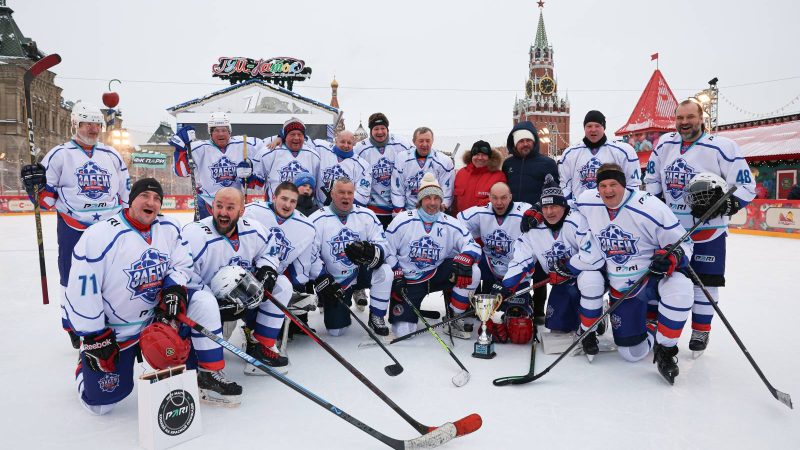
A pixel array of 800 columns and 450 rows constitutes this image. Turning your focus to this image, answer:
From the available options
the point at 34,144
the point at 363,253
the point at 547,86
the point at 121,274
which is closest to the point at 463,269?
the point at 363,253

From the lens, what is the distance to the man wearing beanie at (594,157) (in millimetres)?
3887

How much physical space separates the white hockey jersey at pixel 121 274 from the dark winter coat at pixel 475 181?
2740 millimetres

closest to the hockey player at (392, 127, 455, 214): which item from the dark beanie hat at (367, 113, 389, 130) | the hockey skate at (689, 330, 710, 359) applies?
the dark beanie hat at (367, 113, 389, 130)

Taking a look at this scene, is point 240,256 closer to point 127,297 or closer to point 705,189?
point 127,297

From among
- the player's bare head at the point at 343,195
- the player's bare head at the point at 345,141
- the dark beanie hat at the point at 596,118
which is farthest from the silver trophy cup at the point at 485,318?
the player's bare head at the point at 345,141

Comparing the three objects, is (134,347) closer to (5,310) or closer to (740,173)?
(5,310)

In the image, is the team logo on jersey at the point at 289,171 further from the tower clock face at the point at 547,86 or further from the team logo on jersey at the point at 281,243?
the tower clock face at the point at 547,86

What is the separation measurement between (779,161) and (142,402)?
20510 mm

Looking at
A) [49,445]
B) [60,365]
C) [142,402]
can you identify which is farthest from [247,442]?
[60,365]

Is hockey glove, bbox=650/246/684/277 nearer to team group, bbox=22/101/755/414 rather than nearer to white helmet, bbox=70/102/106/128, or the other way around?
team group, bbox=22/101/755/414

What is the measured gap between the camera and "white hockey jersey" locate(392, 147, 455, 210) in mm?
4734

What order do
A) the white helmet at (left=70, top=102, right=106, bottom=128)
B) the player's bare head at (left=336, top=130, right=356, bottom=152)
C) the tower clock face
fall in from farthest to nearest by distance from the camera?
the tower clock face < the player's bare head at (left=336, top=130, right=356, bottom=152) < the white helmet at (left=70, top=102, right=106, bottom=128)

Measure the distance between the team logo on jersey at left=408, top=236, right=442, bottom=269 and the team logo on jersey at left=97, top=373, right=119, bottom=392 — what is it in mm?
2135

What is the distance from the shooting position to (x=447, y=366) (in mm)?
3115
